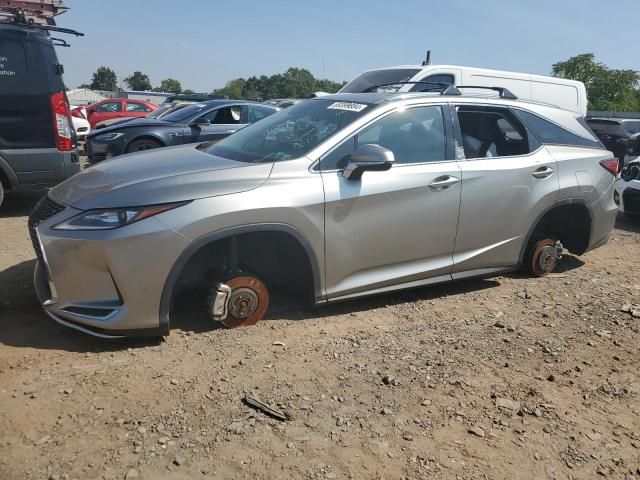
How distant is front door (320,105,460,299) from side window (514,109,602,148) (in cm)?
100

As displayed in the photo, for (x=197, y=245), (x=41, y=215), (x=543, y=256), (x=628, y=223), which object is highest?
(x=41, y=215)

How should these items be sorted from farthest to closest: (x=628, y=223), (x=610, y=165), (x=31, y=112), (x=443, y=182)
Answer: (x=628, y=223) < (x=31, y=112) < (x=610, y=165) < (x=443, y=182)

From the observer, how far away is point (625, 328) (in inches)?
162

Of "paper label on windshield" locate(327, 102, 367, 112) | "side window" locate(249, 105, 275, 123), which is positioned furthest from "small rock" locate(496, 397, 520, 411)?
"side window" locate(249, 105, 275, 123)

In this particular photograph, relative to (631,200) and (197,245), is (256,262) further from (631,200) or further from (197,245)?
(631,200)

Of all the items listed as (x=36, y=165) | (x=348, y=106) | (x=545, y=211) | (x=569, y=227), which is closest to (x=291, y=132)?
(x=348, y=106)

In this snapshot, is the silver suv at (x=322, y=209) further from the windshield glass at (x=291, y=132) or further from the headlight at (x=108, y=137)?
the headlight at (x=108, y=137)

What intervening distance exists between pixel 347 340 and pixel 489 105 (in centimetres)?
241

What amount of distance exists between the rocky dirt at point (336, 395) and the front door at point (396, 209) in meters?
0.37

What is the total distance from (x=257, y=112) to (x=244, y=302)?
25.3ft

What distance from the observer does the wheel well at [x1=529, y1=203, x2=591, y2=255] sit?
4965mm

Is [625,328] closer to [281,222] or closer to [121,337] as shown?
[281,222]

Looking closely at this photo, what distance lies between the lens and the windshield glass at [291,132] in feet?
12.4

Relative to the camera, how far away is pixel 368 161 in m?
3.54
